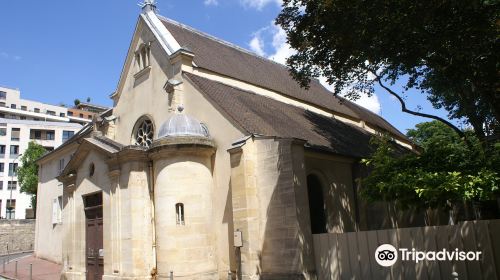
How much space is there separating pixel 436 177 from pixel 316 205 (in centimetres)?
857

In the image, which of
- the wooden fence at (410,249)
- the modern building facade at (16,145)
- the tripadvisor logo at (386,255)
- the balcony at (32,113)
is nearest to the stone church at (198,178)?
the wooden fence at (410,249)

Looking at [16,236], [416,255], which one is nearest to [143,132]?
[416,255]

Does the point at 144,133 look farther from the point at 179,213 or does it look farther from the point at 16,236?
the point at 16,236

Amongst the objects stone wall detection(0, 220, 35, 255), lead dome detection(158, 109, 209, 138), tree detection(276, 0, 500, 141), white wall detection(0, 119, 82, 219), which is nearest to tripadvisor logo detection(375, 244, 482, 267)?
tree detection(276, 0, 500, 141)

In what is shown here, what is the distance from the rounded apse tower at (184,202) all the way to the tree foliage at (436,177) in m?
6.81

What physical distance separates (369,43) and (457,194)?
5.28 metres

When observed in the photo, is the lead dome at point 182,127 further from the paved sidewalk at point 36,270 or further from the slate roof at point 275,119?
the paved sidewalk at point 36,270

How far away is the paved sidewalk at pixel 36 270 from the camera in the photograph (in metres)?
22.4

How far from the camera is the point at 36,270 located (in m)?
25.2

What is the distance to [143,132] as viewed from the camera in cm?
2084

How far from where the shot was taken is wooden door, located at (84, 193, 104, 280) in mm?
18297

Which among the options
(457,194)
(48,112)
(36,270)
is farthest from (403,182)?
(48,112)

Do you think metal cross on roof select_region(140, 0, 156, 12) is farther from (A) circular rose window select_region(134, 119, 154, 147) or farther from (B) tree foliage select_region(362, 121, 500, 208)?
(B) tree foliage select_region(362, 121, 500, 208)

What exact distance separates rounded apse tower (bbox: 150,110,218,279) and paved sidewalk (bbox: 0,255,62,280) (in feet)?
33.6
